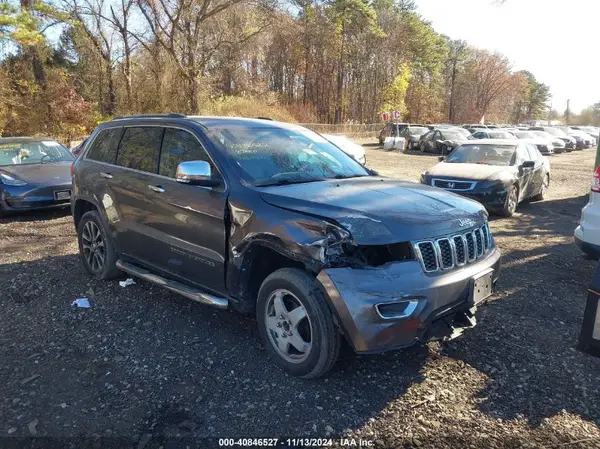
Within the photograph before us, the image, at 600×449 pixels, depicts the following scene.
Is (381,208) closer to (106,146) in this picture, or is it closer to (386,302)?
(386,302)

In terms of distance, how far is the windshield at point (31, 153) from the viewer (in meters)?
9.29

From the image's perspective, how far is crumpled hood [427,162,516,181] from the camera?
9117 millimetres

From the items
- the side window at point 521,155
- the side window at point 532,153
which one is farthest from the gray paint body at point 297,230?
the side window at point 532,153

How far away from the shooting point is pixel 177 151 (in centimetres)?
426

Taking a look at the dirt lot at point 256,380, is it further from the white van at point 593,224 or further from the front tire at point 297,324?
the white van at point 593,224

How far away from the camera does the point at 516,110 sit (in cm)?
9388

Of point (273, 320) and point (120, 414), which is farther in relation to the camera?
point (273, 320)

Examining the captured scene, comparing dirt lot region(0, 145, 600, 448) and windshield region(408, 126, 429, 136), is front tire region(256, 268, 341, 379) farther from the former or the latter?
windshield region(408, 126, 429, 136)

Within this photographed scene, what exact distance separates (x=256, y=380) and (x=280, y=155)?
1.86m

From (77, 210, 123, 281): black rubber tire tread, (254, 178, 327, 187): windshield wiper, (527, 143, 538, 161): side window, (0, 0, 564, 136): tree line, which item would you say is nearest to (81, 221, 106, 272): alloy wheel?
(77, 210, 123, 281): black rubber tire tread

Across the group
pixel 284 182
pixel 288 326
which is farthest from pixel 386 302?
pixel 284 182

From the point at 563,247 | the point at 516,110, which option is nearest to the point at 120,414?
the point at 563,247

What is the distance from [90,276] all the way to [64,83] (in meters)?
19.0

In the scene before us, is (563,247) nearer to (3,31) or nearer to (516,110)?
(3,31)
